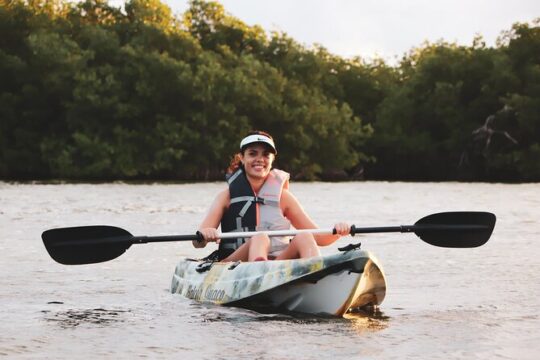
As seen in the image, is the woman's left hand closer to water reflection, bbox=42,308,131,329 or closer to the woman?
the woman

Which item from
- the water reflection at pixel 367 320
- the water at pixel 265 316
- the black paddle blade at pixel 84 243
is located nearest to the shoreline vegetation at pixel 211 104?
the water at pixel 265 316

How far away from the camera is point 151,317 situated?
7949 millimetres

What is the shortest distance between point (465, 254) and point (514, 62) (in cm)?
3678

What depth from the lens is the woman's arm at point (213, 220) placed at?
778 centimetres

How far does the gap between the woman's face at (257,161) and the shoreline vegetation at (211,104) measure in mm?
34327

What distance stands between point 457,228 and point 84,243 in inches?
115

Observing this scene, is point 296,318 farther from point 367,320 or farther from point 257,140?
point 257,140

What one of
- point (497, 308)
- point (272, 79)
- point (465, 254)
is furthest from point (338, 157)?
point (497, 308)

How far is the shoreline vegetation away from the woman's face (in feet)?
113

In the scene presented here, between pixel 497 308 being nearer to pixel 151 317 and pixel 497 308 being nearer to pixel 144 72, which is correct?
pixel 151 317

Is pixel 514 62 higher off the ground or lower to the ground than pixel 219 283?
higher

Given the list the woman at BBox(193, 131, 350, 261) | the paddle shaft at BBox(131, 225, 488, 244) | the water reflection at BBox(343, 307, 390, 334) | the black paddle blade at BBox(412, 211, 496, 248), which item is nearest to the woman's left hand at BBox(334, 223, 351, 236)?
the paddle shaft at BBox(131, 225, 488, 244)

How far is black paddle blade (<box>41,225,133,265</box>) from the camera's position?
8.27 metres

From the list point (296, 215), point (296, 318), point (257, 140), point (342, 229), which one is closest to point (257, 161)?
point (257, 140)
